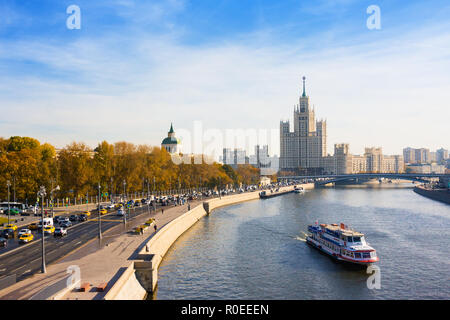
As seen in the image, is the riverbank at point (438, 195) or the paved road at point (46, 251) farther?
the riverbank at point (438, 195)

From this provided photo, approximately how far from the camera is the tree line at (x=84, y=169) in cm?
6531

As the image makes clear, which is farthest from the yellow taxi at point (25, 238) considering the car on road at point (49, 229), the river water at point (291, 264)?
the river water at point (291, 264)

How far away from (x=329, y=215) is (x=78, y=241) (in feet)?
155

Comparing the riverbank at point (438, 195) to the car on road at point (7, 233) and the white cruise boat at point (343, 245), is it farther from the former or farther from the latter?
the car on road at point (7, 233)

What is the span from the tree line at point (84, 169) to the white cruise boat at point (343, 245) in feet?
110

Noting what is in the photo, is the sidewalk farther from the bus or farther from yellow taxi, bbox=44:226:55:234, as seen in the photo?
the bus

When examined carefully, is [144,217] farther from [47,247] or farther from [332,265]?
[332,265]

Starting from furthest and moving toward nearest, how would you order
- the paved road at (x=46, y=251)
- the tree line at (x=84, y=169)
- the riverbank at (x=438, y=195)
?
the riverbank at (x=438, y=195) → the tree line at (x=84, y=169) → the paved road at (x=46, y=251)

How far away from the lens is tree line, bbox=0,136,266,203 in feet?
214

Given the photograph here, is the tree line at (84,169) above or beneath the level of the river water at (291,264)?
above

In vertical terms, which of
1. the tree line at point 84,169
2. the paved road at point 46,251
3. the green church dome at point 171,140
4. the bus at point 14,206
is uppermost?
the green church dome at point 171,140

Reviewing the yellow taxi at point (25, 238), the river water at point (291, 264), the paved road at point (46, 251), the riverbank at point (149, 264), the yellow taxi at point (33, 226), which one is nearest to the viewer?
the riverbank at point (149, 264)

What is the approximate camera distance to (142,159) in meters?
87.6
